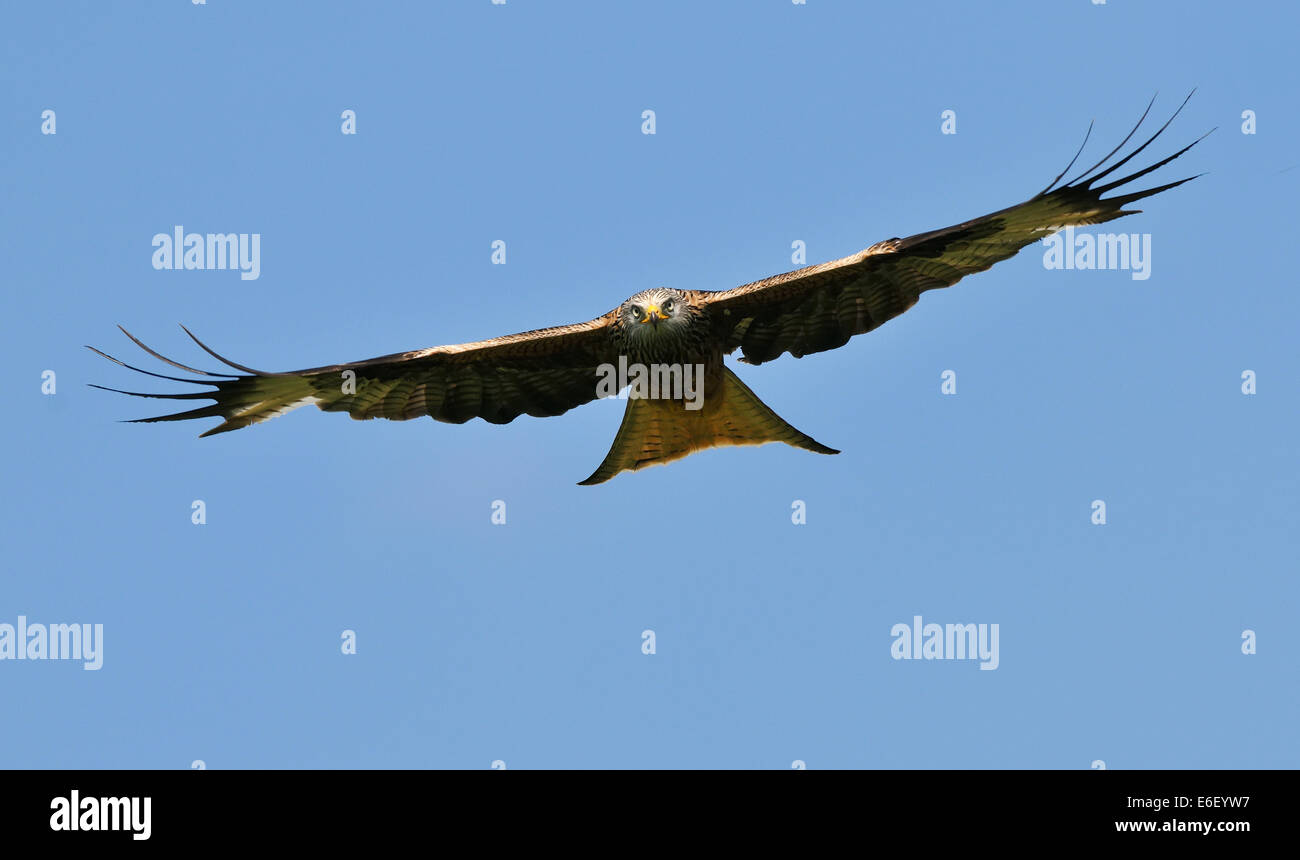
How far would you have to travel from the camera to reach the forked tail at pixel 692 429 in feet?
50.4

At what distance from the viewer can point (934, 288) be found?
1516 centimetres

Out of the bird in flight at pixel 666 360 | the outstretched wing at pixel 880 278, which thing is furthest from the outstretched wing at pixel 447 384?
the outstretched wing at pixel 880 278

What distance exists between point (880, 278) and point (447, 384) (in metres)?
4.00

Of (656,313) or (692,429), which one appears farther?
(692,429)

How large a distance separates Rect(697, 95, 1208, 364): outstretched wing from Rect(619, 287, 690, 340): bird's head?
25cm

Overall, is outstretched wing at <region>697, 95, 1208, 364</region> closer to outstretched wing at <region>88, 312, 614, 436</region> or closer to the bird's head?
the bird's head

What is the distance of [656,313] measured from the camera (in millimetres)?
15047

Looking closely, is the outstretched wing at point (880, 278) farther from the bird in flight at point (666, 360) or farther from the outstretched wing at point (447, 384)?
the outstretched wing at point (447, 384)

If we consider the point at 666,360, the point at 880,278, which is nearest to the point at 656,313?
the point at 666,360

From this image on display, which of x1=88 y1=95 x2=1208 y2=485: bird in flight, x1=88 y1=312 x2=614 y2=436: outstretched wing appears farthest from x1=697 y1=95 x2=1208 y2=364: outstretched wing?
x1=88 y1=312 x2=614 y2=436: outstretched wing

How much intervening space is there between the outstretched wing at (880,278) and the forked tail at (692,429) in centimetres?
48

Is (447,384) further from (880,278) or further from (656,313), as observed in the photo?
(880,278)

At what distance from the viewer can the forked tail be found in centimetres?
1535

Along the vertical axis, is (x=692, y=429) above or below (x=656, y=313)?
below
